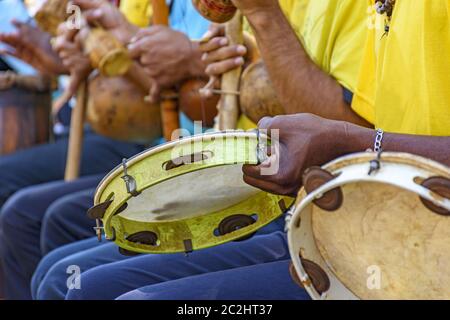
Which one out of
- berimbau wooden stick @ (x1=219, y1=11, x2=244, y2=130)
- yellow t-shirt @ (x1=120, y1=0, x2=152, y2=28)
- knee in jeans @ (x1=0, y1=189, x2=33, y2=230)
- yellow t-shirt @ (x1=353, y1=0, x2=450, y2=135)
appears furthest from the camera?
yellow t-shirt @ (x1=120, y1=0, x2=152, y2=28)

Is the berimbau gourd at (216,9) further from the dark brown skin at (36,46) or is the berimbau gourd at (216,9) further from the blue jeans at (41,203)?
the dark brown skin at (36,46)

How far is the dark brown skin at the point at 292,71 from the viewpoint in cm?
178

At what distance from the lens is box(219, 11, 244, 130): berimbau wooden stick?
2152 millimetres

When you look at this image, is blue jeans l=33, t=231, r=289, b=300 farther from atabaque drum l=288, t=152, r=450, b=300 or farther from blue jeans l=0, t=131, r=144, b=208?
blue jeans l=0, t=131, r=144, b=208

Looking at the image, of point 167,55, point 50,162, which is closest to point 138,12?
point 167,55

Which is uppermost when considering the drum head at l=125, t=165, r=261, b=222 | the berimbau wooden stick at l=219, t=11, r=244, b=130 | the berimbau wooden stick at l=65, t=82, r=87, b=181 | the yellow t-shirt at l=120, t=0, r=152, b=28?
the yellow t-shirt at l=120, t=0, r=152, b=28

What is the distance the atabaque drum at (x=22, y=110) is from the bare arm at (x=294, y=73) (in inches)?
74.4

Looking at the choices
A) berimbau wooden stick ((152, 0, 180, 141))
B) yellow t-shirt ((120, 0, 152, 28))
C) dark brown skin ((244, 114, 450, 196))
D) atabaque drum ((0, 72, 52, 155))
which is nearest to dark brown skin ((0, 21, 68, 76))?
atabaque drum ((0, 72, 52, 155))

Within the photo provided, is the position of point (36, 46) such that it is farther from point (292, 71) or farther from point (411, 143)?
point (411, 143)

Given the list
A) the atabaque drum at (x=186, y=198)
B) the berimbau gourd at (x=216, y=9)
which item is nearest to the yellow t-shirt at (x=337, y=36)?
the berimbau gourd at (x=216, y=9)

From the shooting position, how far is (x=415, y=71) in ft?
4.77

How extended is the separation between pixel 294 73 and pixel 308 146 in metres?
0.59

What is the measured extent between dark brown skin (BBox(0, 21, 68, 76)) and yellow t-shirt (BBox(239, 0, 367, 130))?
170cm
